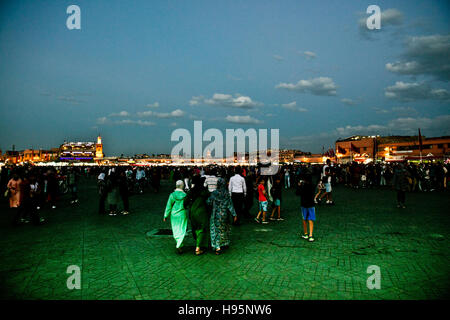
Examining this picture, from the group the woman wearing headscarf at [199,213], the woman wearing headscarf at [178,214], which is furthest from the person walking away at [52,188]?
the woman wearing headscarf at [199,213]

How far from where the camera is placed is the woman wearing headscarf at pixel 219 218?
19.4ft

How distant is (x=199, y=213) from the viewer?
599cm

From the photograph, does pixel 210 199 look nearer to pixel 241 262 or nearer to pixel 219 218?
pixel 219 218

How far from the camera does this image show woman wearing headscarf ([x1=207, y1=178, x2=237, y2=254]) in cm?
590

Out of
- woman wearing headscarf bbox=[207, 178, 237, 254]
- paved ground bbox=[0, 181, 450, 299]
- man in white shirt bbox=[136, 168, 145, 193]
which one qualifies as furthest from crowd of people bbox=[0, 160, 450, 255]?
man in white shirt bbox=[136, 168, 145, 193]

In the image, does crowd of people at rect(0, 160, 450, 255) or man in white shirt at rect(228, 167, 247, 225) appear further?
man in white shirt at rect(228, 167, 247, 225)

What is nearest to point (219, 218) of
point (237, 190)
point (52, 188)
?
point (237, 190)

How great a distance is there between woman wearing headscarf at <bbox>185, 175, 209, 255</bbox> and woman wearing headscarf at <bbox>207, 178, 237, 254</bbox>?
5.8 inches

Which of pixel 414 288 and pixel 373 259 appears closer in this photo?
pixel 414 288

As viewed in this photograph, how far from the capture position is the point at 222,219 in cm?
606

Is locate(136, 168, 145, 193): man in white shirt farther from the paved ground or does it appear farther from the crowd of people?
the paved ground
